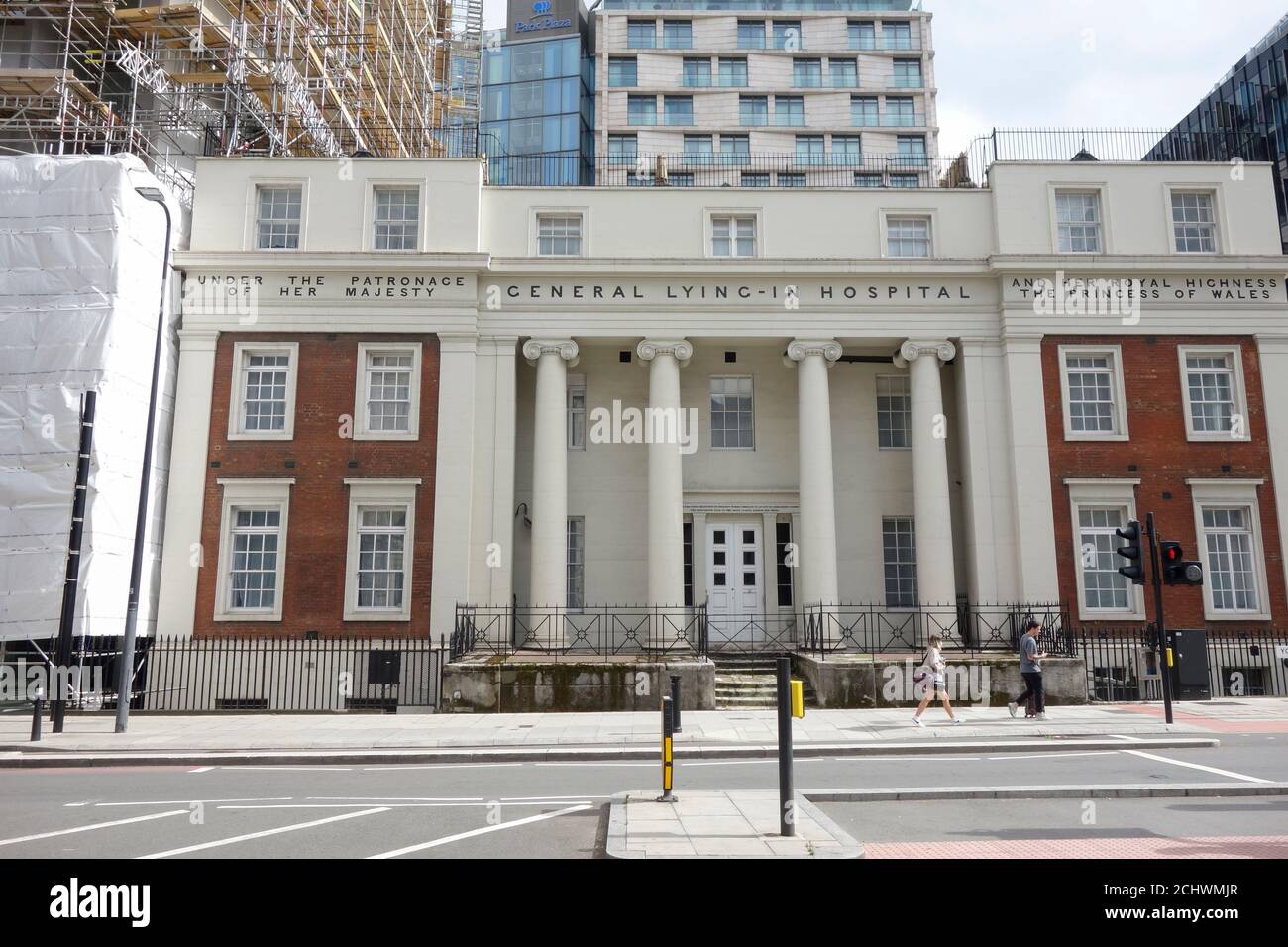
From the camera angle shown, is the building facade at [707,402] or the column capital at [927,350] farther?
the column capital at [927,350]

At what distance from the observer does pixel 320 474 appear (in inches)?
964

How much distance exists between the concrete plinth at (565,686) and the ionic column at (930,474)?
788cm

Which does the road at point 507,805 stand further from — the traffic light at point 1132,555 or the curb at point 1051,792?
the traffic light at point 1132,555

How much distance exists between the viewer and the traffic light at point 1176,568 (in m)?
16.6

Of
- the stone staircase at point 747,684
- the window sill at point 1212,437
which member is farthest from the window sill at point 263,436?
the window sill at point 1212,437

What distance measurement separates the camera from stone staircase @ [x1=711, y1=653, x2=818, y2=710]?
20.7m

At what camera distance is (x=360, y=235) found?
1018 inches

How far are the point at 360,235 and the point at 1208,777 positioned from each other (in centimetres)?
2264

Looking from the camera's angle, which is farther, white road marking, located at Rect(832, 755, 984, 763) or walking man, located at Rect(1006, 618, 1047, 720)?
walking man, located at Rect(1006, 618, 1047, 720)

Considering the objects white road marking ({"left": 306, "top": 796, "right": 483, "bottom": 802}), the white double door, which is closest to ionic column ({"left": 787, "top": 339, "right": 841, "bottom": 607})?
the white double door

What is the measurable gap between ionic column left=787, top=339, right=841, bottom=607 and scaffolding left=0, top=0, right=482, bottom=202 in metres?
17.5

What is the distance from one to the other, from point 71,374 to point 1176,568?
76.6ft

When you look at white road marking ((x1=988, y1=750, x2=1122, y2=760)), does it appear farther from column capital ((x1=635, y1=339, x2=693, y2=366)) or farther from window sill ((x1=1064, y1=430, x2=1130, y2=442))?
column capital ((x1=635, y1=339, x2=693, y2=366))

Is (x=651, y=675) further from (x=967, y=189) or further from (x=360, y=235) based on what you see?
(x=967, y=189)
